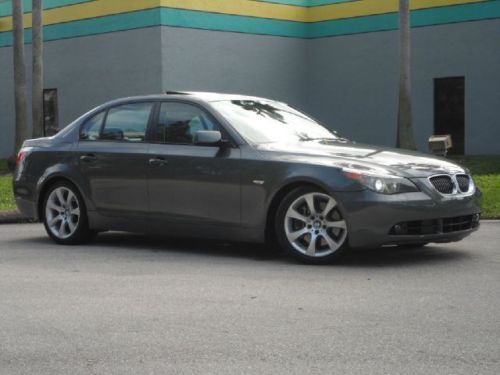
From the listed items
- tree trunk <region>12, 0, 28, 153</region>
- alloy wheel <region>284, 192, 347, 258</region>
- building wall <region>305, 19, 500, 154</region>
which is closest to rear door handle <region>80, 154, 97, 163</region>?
alloy wheel <region>284, 192, 347, 258</region>

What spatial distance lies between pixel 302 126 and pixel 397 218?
1904 mm

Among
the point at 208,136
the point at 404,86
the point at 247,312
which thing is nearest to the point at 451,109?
the point at 404,86

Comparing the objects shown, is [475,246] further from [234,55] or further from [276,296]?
[234,55]

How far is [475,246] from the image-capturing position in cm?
930

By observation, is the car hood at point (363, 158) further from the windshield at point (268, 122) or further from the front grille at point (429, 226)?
the front grille at point (429, 226)

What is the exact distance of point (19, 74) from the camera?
71.6 feet

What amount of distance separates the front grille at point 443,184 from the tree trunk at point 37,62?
1477cm

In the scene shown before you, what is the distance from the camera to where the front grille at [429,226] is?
8.05m

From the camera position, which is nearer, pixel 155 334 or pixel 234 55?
pixel 155 334

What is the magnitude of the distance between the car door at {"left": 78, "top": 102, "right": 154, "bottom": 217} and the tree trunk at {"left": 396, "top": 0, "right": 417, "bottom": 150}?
11.9 metres

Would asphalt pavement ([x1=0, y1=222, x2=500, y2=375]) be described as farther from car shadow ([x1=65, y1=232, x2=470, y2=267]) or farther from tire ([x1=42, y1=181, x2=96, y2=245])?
tire ([x1=42, y1=181, x2=96, y2=245])

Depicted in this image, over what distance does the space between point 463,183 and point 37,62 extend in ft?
48.7

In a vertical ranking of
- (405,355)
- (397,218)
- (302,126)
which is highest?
(302,126)

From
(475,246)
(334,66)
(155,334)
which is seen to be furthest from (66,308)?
(334,66)
